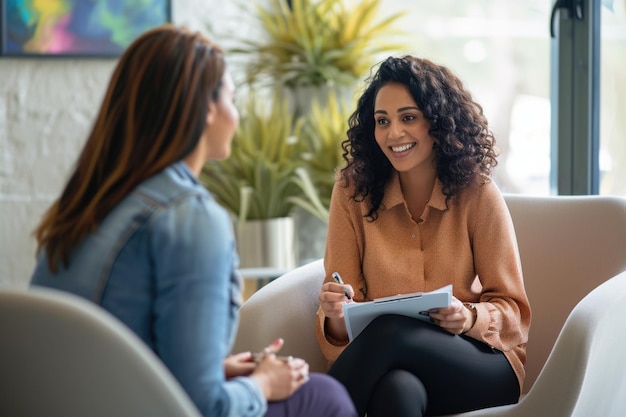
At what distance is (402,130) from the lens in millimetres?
2189

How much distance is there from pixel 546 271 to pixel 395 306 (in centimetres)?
57

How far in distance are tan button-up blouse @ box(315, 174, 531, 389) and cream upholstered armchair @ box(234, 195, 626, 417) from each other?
0.10 meters

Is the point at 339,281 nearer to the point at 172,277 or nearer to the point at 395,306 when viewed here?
the point at 395,306

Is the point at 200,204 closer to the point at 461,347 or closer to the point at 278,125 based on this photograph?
the point at 461,347

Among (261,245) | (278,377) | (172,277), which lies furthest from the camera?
(261,245)

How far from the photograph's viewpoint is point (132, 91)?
1364mm

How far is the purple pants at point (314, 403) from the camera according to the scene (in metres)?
1.48

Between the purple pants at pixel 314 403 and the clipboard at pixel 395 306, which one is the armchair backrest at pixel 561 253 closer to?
the clipboard at pixel 395 306

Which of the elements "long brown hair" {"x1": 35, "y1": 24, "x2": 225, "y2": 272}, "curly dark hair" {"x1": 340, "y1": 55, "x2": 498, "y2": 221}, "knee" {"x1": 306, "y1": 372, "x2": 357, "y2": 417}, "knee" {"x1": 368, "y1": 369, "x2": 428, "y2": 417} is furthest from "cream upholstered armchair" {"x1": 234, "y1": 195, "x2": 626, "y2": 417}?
"long brown hair" {"x1": 35, "y1": 24, "x2": 225, "y2": 272}

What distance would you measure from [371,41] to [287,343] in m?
2.44

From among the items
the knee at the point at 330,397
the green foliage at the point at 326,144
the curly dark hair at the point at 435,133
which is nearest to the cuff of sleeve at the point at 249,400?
the knee at the point at 330,397

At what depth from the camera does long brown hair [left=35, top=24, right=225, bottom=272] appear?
1350 mm

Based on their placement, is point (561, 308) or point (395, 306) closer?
point (395, 306)

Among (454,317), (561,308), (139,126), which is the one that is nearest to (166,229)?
(139,126)
